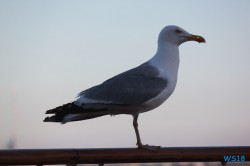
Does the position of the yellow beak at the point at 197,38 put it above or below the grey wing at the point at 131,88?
above

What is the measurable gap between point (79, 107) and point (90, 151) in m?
0.77

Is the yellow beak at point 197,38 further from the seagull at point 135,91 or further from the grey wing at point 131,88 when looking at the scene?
the grey wing at point 131,88

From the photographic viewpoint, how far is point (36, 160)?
1861mm

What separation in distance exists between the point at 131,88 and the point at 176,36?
25.6 inches

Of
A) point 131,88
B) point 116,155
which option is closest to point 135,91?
point 131,88

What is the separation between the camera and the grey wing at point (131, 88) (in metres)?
2.98

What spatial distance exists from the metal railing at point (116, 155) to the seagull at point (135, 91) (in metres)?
0.68

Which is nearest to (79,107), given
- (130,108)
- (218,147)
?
(130,108)

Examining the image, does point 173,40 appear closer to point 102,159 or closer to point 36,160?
point 102,159

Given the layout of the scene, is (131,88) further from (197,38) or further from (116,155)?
(116,155)

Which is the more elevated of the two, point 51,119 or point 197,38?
point 197,38

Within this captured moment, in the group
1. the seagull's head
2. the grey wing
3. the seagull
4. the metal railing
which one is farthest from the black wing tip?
the seagull's head

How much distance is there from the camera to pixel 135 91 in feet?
10.2

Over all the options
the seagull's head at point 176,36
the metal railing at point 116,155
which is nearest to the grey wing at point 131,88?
the seagull's head at point 176,36
